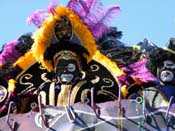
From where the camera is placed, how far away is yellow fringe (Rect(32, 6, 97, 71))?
363 inches

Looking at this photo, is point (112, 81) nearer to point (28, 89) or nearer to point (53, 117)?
point (28, 89)

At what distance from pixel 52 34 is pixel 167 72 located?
1.30 m

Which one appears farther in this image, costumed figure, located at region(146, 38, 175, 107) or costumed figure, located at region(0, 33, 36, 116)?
costumed figure, located at region(0, 33, 36, 116)

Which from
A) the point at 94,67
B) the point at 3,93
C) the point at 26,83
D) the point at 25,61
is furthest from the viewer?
the point at 25,61

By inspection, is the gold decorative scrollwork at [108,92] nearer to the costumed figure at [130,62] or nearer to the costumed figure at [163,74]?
the costumed figure at [130,62]

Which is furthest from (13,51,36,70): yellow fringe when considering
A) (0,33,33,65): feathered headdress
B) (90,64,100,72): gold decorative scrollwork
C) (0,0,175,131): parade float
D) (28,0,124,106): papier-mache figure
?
(90,64,100,72): gold decorative scrollwork

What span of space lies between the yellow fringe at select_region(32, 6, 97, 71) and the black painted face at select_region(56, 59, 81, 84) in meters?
0.20

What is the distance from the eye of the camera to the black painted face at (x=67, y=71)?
29.9 feet

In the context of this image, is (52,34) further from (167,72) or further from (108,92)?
(167,72)

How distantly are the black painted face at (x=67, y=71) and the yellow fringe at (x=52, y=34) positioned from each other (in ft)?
0.67

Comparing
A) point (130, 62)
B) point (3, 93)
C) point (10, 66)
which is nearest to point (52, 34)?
point (3, 93)

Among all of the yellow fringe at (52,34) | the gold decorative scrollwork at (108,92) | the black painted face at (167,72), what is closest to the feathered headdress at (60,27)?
the yellow fringe at (52,34)

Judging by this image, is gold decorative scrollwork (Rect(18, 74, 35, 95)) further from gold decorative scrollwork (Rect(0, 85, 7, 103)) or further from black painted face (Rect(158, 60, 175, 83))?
black painted face (Rect(158, 60, 175, 83))

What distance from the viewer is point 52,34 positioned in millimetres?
9242
